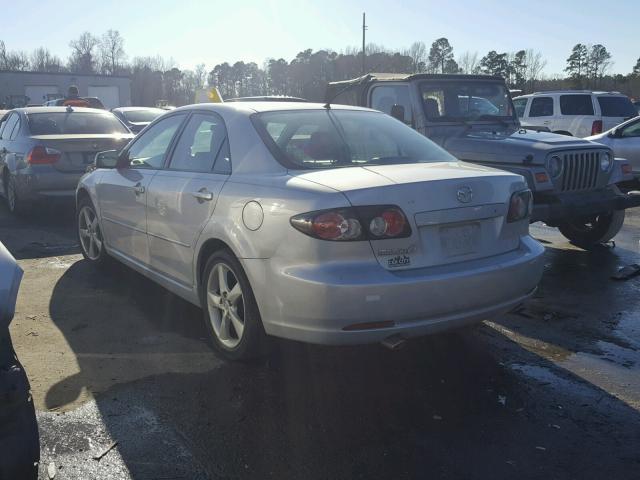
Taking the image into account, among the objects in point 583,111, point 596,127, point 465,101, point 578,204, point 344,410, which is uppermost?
point 583,111

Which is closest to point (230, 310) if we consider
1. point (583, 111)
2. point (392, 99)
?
point (392, 99)

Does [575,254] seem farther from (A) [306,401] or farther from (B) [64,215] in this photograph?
(B) [64,215]

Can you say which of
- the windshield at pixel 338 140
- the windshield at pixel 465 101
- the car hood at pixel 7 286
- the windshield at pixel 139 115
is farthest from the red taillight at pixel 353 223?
the windshield at pixel 139 115

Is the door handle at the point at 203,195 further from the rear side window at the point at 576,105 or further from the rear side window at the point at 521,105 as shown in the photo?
the rear side window at the point at 521,105

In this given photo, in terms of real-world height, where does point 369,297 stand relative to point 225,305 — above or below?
above

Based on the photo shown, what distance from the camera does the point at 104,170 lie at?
5805 mm

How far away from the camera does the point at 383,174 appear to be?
3525 millimetres

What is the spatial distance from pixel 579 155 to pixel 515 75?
5669 centimetres

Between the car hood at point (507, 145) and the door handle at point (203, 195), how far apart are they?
3.70 meters

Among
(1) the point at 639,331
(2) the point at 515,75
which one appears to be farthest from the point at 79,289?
(2) the point at 515,75

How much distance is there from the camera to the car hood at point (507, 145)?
6348 millimetres

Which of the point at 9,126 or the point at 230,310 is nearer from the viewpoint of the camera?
the point at 230,310

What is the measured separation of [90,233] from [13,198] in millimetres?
3654

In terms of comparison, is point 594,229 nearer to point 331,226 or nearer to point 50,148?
point 331,226
